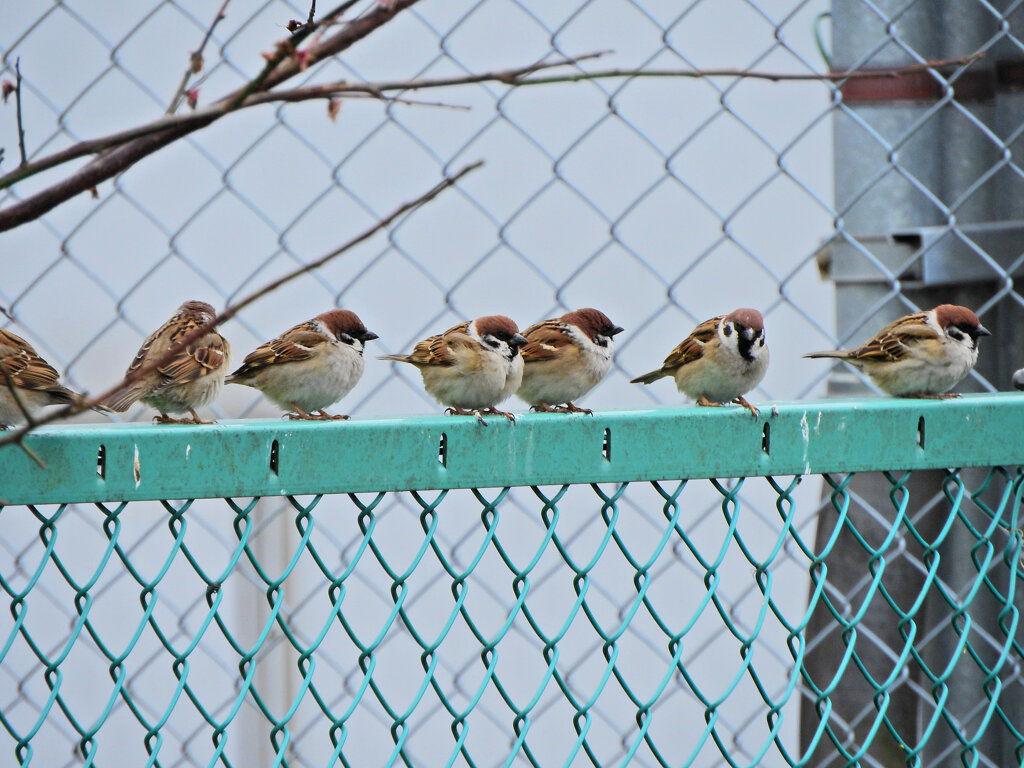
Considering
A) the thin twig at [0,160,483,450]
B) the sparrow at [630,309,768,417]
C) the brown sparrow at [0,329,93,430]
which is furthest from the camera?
the sparrow at [630,309,768,417]

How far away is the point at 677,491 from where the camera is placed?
1.49 metres

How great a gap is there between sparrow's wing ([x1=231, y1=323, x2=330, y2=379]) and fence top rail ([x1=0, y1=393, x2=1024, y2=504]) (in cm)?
81

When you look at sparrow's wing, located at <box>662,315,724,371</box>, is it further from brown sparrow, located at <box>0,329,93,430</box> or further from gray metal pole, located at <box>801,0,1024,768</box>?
brown sparrow, located at <box>0,329,93,430</box>

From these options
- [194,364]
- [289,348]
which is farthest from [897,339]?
[194,364]

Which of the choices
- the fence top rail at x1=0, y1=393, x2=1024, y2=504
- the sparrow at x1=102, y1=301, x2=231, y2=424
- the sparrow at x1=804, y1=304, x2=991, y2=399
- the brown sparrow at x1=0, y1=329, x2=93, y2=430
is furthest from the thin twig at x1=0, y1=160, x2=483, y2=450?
the sparrow at x1=804, y1=304, x2=991, y2=399

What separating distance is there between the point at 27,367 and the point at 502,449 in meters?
0.86

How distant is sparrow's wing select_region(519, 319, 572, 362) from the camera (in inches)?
92.7

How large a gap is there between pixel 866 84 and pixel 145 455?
1.63 meters

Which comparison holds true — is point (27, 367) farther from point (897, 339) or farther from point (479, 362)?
point (897, 339)

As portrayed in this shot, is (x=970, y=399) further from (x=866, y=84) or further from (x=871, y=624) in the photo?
(x=866, y=84)

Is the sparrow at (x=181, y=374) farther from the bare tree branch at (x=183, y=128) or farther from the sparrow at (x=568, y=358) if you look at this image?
the bare tree branch at (x=183, y=128)

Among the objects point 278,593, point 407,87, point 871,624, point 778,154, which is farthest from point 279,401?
point 407,87

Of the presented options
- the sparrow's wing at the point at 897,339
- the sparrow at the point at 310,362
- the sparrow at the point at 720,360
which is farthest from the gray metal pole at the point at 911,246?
the sparrow at the point at 310,362

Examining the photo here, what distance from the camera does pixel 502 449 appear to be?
54.8 inches
